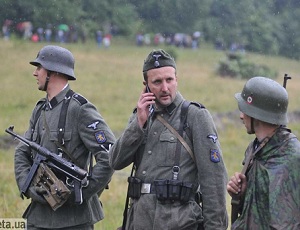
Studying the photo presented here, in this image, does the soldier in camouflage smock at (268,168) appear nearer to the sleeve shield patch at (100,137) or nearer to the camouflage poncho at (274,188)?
the camouflage poncho at (274,188)

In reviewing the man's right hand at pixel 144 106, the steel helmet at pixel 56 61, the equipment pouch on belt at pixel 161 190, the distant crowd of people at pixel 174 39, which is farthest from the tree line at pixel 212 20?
the equipment pouch on belt at pixel 161 190

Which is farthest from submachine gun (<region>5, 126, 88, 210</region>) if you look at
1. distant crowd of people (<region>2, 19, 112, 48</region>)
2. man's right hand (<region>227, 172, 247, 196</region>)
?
distant crowd of people (<region>2, 19, 112, 48</region>)

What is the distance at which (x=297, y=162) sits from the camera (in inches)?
212

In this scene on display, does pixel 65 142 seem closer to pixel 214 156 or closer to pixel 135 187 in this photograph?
pixel 135 187

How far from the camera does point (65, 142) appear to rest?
6.97 meters

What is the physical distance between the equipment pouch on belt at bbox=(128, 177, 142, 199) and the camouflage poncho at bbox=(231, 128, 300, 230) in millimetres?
842

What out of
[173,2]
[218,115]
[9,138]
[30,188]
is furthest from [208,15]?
[30,188]

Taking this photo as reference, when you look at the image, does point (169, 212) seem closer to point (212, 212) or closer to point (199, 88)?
point (212, 212)

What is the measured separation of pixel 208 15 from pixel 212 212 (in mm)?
57814

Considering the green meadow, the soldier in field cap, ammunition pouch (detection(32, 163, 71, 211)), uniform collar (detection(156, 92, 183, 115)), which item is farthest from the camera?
the green meadow

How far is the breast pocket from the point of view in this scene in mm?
6113

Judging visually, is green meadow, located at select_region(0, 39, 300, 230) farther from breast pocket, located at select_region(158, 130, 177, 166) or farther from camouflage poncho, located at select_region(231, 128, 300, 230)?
camouflage poncho, located at select_region(231, 128, 300, 230)

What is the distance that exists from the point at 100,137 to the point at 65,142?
0.27 m

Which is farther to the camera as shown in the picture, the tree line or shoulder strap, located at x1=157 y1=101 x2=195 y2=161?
the tree line
